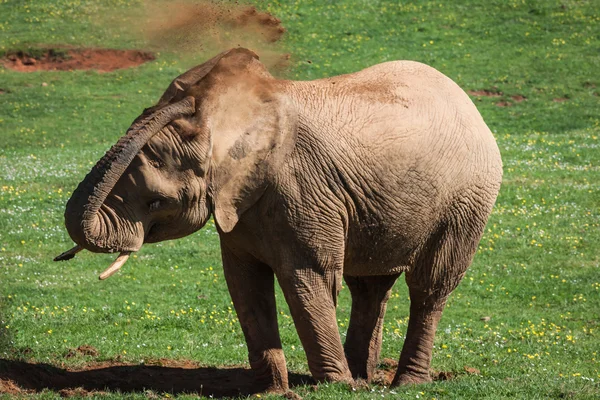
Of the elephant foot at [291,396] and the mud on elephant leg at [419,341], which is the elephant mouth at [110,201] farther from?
the mud on elephant leg at [419,341]

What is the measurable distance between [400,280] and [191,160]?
334 inches

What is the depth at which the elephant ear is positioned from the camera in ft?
25.9

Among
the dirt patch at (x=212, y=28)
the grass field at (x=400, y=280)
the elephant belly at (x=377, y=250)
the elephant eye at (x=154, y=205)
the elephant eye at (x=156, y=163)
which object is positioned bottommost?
the grass field at (x=400, y=280)

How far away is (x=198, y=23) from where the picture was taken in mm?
9305

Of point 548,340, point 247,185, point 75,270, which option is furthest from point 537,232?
point 247,185

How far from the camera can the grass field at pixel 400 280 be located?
1112 cm

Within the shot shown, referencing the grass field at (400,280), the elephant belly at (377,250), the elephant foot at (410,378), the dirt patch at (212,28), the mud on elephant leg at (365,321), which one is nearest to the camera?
the elephant belly at (377,250)

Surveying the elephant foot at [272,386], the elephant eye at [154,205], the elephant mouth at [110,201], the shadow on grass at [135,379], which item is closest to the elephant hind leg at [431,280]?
the shadow on grass at [135,379]

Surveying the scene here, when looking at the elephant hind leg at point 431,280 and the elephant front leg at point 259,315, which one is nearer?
the elephant front leg at point 259,315

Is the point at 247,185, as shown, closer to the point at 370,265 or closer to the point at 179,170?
the point at 179,170

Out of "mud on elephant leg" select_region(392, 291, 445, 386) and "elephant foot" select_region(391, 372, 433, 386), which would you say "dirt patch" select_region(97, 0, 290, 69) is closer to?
"mud on elephant leg" select_region(392, 291, 445, 386)

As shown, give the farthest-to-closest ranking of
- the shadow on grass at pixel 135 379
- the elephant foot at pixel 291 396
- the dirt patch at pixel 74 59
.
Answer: the dirt patch at pixel 74 59, the shadow on grass at pixel 135 379, the elephant foot at pixel 291 396

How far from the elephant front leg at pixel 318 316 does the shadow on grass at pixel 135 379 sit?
2.59 feet

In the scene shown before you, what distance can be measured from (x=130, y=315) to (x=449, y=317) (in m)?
4.36
